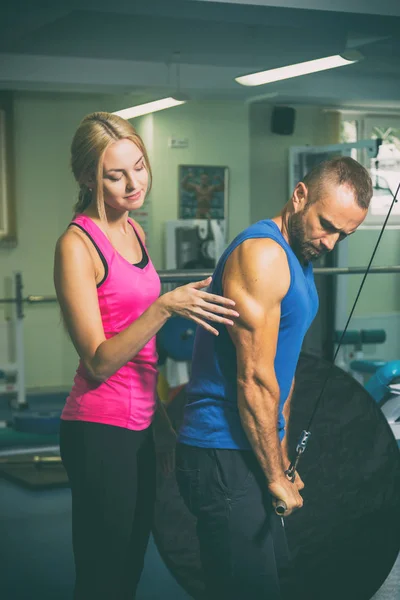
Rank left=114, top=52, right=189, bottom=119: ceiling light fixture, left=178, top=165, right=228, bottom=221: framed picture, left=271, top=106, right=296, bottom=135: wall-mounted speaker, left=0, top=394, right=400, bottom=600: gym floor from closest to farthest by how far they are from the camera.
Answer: left=0, top=394, right=400, bottom=600: gym floor
left=114, top=52, right=189, bottom=119: ceiling light fixture
left=178, top=165, right=228, bottom=221: framed picture
left=271, top=106, right=296, bottom=135: wall-mounted speaker

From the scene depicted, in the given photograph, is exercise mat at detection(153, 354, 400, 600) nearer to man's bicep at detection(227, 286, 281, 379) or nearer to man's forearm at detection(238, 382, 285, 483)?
man's forearm at detection(238, 382, 285, 483)

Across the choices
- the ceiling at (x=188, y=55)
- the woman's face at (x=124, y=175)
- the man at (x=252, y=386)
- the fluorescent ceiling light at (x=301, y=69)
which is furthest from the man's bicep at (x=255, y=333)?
the fluorescent ceiling light at (x=301, y=69)

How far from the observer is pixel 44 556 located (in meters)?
3.08

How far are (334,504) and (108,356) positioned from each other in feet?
3.92

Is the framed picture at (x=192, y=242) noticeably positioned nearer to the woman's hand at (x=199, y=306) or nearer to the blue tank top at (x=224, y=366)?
the blue tank top at (x=224, y=366)

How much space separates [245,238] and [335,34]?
5.40 meters

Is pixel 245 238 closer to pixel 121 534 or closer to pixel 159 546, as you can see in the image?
pixel 121 534

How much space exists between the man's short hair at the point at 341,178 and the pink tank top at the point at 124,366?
434mm

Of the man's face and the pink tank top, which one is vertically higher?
the man's face

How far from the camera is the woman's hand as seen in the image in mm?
1570

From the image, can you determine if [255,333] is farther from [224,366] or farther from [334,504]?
[334,504]

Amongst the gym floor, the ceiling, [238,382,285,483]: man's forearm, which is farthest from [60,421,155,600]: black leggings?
the ceiling

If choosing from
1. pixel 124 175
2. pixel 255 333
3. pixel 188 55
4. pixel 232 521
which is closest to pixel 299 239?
pixel 255 333

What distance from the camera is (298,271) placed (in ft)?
5.56
